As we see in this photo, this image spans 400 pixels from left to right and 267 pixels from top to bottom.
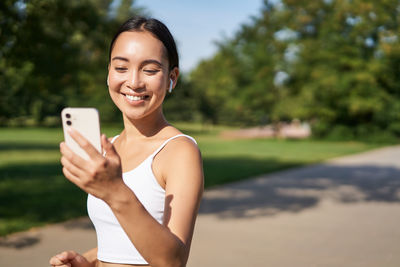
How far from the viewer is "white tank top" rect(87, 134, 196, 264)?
54.1 inches

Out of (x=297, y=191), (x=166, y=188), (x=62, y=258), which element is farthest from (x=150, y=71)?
(x=297, y=191)

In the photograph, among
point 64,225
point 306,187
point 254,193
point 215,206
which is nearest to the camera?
point 64,225

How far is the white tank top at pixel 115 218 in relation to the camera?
1373 millimetres

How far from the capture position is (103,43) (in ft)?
28.9

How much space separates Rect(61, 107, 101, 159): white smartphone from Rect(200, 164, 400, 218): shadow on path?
22.3 ft

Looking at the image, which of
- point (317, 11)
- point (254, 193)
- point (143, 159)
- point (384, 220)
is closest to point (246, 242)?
point (384, 220)

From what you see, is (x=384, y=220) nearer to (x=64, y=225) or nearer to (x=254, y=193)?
(x=254, y=193)

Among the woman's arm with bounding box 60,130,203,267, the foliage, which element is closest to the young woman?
the woman's arm with bounding box 60,130,203,267

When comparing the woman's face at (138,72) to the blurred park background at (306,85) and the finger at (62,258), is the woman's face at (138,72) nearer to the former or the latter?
the finger at (62,258)

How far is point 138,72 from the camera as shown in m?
1.38

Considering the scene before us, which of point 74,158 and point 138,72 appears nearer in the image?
point 74,158

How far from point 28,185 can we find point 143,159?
1006 centimetres

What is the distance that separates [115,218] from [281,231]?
5.56m

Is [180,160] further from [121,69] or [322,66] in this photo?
[322,66]
